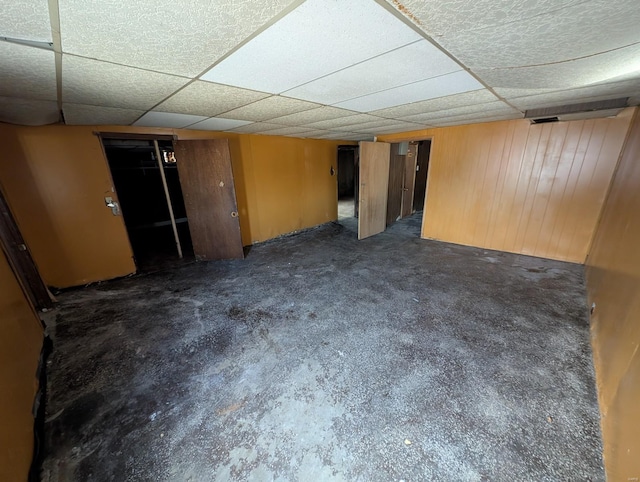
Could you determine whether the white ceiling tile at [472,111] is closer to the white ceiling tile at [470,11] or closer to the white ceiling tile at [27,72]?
the white ceiling tile at [470,11]

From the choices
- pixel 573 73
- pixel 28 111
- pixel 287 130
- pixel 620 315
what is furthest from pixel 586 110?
pixel 28 111

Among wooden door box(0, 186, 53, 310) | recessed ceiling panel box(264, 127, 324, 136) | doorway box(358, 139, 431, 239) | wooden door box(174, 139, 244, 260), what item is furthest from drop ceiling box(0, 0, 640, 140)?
doorway box(358, 139, 431, 239)

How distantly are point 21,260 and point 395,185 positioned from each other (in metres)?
6.35

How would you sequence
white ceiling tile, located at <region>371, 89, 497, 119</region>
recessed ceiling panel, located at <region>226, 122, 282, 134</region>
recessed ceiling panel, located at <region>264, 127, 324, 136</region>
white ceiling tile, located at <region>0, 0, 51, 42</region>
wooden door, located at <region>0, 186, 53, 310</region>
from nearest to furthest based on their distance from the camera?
white ceiling tile, located at <region>0, 0, 51, 42</region> → white ceiling tile, located at <region>371, 89, 497, 119</region> → wooden door, located at <region>0, 186, 53, 310</region> → recessed ceiling panel, located at <region>226, 122, 282, 134</region> → recessed ceiling panel, located at <region>264, 127, 324, 136</region>

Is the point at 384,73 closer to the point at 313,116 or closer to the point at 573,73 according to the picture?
the point at 573,73

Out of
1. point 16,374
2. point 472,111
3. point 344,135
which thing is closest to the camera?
point 16,374

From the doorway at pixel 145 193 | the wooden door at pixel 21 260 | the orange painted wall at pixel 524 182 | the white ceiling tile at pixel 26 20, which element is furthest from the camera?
the doorway at pixel 145 193

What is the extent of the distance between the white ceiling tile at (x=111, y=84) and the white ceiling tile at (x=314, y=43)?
381mm

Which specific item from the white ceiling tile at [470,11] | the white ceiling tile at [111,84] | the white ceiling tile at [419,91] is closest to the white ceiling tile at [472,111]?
the white ceiling tile at [419,91]

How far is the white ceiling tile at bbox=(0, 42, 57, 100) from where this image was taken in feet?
3.61

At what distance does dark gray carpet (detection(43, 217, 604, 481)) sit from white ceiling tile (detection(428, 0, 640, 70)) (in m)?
2.07

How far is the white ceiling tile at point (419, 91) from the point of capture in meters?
1.70

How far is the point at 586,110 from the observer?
100 inches

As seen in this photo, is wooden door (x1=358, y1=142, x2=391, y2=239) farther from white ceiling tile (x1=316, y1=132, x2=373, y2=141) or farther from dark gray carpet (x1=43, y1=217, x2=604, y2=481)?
dark gray carpet (x1=43, y1=217, x2=604, y2=481)
